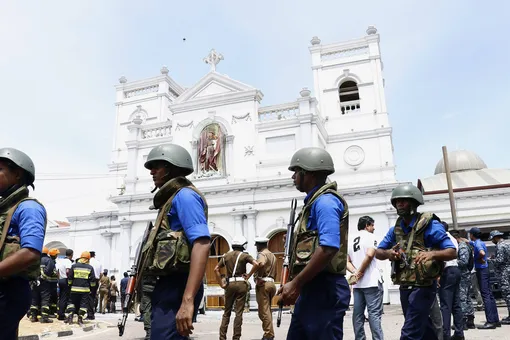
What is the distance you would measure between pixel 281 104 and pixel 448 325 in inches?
630

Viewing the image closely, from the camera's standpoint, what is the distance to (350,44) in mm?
23625

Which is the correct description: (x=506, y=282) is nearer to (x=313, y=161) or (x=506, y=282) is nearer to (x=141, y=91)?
(x=313, y=161)

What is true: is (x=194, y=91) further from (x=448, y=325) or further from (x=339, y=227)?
(x=339, y=227)

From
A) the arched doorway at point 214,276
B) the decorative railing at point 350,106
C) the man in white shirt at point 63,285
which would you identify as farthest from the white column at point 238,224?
the man in white shirt at point 63,285

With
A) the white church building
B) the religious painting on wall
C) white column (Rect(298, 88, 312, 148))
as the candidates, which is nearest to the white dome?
the white church building

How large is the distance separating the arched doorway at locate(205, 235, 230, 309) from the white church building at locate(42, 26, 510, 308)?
5 cm

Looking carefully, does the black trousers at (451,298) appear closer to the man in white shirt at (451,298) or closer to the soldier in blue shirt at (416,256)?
the man in white shirt at (451,298)

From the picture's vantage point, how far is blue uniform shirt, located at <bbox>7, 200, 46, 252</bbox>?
283 centimetres

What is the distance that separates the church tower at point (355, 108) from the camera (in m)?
20.3

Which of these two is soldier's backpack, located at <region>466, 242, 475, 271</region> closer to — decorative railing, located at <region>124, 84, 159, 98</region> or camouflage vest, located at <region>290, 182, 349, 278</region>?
camouflage vest, located at <region>290, 182, 349, 278</region>

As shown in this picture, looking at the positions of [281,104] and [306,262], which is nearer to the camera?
[306,262]

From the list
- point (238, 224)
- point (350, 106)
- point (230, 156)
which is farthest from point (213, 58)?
point (238, 224)

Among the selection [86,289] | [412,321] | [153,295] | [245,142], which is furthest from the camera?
[245,142]

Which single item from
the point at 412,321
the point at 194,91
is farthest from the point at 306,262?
the point at 194,91
